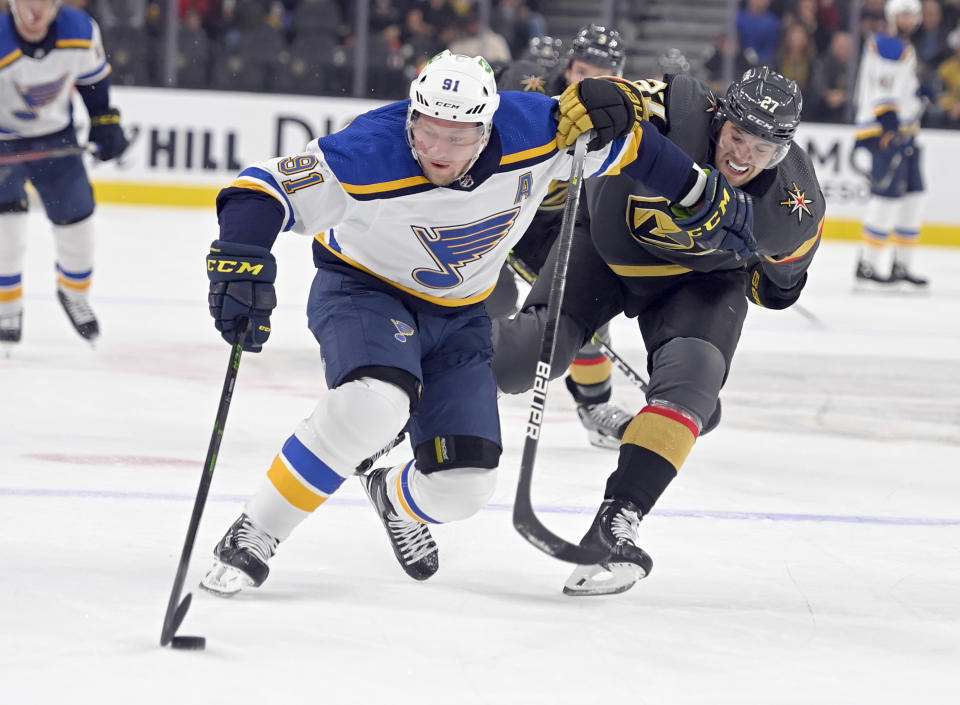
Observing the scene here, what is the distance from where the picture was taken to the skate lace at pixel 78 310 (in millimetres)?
4781

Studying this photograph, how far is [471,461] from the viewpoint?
8.04 feet

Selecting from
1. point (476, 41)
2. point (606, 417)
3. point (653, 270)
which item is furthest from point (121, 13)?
point (653, 270)

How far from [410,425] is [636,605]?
1.73 ft

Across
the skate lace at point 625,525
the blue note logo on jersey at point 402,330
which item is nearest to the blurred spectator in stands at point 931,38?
the skate lace at point 625,525

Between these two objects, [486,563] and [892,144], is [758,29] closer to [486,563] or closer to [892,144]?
[892,144]

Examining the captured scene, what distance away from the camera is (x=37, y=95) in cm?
468

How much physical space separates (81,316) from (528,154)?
8.89 feet

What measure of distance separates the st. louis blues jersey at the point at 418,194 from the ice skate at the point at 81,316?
2336 mm

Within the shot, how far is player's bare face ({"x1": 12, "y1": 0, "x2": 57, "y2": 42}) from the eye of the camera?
14.9ft

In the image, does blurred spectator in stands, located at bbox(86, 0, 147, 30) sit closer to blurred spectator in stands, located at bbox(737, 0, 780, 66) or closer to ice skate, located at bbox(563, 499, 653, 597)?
blurred spectator in stands, located at bbox(737, 0, 780, 66)

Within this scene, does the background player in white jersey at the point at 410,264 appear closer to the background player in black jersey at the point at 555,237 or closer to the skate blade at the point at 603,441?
the background player in black jersey at the point at 555,237

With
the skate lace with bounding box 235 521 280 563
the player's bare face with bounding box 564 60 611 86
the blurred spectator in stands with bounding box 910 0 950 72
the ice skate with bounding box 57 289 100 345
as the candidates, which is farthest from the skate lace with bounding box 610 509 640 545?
the blurred spectator in stands with bounding box 910 0 950 72

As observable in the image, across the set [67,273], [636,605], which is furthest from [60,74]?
[636,605]

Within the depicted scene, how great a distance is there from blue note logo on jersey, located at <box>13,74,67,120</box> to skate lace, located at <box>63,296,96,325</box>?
0.63 metres
